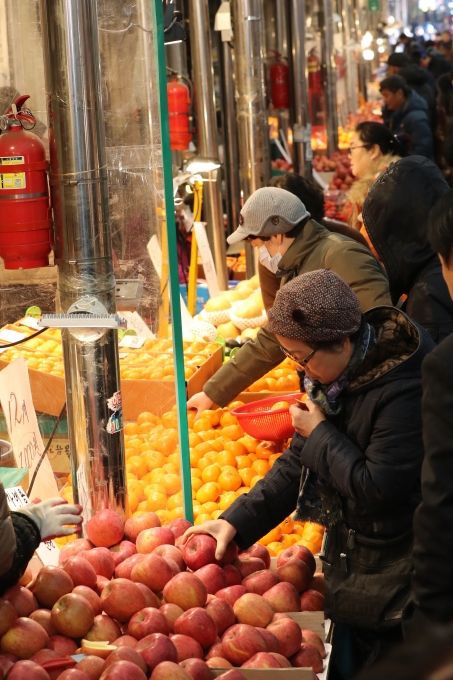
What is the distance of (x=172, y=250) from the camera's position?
2492mm

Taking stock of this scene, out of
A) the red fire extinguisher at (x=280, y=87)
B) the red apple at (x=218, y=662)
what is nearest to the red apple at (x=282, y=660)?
the red apple at (x=218, y=662)

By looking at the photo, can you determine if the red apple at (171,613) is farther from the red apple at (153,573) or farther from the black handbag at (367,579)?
the black handbag at (367,579)

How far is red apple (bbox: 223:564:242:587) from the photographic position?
233cm

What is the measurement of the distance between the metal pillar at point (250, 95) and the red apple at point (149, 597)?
486 cm

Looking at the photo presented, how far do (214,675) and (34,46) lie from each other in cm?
191

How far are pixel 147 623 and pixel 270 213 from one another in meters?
1.83

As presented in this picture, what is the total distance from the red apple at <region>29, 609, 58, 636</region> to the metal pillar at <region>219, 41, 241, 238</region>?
21.6ft

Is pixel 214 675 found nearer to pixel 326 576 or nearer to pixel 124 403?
pixel 326 576

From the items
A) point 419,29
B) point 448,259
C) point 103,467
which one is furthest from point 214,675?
point 419,29

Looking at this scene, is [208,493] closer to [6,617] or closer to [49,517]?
[49,517]

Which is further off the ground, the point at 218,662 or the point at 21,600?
the point at 21,600

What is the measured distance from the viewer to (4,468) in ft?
8.10

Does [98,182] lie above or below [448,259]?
above

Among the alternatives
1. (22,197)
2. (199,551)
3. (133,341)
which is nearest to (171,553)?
(199,551)
